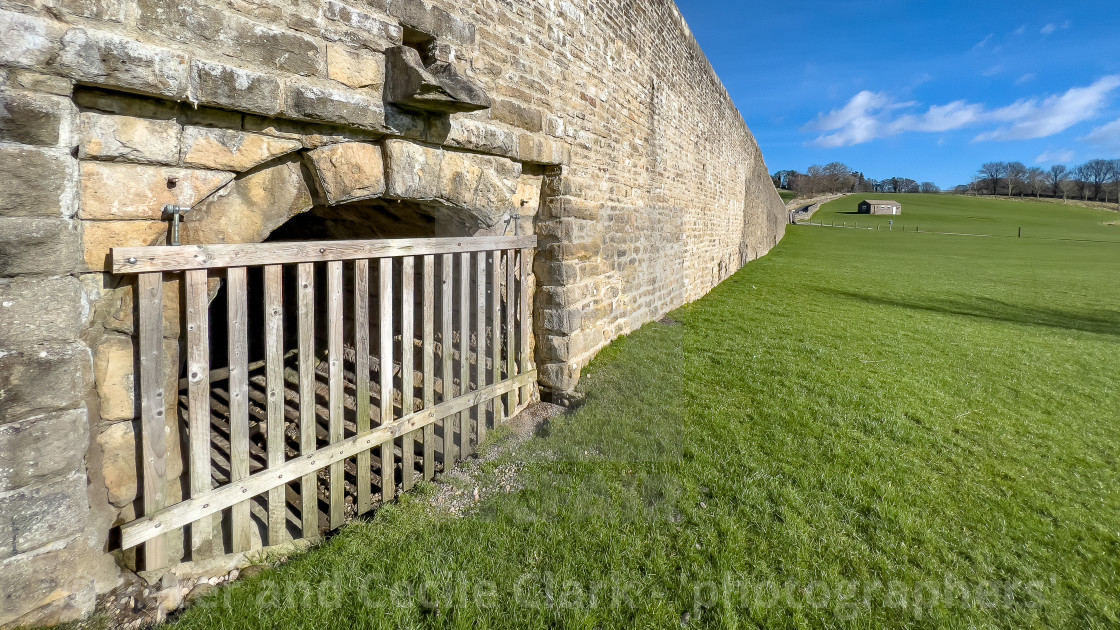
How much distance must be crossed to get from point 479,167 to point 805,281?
1312 cm

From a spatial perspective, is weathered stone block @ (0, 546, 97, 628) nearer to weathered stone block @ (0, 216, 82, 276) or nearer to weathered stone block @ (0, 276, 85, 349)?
weathered stone block @ (0, 276, 85, 349)

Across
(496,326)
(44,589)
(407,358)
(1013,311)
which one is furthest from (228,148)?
(1013,311)

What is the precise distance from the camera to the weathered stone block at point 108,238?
2143 millimetres

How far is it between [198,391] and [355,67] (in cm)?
188

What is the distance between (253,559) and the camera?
270cm

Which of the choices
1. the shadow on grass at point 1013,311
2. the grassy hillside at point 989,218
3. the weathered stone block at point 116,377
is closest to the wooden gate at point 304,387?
the weathered stone block at point 116,377

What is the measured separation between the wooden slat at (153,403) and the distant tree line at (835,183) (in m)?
84.1

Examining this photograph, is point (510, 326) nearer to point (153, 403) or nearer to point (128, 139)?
point (153, 403)

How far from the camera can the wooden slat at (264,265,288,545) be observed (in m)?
2.67

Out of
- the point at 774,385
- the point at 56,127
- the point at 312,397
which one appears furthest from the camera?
the point at 774,385

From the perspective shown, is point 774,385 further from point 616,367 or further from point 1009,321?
point 1009,321

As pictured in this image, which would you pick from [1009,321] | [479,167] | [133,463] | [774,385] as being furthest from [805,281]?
[133,463]

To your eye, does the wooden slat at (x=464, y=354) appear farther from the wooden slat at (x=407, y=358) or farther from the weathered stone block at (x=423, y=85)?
the weathered stone block at (x=423, y=85)

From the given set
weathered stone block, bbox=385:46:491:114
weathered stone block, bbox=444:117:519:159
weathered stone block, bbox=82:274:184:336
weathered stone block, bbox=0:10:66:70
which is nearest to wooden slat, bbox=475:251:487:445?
weathered stone block, bbox=444:117:519:159
